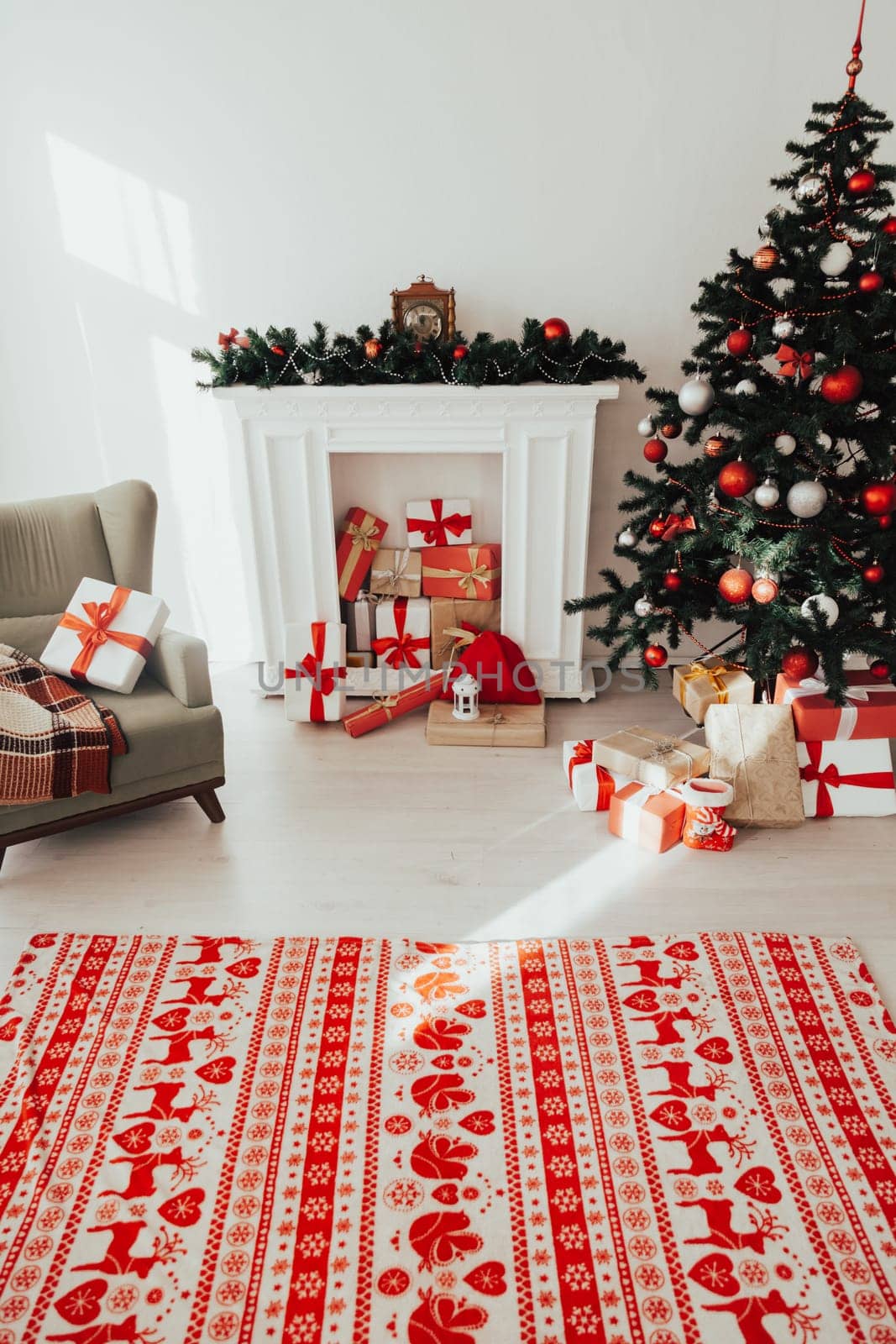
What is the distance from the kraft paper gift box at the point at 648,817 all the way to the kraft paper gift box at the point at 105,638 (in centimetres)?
144

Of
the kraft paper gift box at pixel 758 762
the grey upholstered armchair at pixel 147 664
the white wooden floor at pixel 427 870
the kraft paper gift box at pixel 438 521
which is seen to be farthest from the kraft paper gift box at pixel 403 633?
the kraft paper gift box at pixel 758 762

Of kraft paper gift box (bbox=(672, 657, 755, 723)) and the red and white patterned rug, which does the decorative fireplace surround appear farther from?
the red and white patterned rug

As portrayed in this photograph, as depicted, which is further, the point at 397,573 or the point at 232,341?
the point at 397,573

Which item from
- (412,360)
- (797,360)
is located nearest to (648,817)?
(797,360)

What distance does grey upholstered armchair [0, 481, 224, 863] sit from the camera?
2279mm

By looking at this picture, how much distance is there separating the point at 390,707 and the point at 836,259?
A: 1917mm

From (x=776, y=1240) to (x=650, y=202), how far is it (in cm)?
299

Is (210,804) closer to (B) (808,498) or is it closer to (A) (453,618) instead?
(A) (453,618)

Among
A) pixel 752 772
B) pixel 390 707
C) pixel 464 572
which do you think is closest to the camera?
pixel 752 772

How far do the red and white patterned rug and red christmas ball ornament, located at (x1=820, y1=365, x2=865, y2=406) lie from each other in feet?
4.41

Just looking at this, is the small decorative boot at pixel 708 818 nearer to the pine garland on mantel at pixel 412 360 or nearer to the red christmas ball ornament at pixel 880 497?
the red christmas ball ornament at pixel 880 497

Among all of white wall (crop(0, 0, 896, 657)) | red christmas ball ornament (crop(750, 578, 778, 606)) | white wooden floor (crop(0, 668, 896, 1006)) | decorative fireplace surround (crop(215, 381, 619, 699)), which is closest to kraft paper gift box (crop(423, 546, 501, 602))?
decorative fireplace surround (crop(215, 381, 619, 699))

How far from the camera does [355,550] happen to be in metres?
3.25

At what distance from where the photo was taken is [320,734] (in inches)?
120
